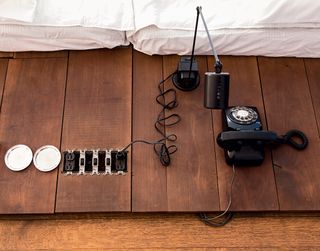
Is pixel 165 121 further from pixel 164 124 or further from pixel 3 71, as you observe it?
pixel 3 71

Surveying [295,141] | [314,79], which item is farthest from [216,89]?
[314,79]

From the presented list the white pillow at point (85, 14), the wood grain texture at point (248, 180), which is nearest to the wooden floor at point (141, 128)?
the wood grain texture at point (248, 180)

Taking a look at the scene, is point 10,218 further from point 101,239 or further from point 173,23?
point 173,23

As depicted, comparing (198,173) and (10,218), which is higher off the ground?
(198,173)

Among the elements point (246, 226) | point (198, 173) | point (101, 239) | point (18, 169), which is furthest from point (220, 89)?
point (18, 169)

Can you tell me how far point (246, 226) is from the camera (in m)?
1.20

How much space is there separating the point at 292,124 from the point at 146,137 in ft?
1.71

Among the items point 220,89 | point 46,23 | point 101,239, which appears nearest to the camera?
point 220,89

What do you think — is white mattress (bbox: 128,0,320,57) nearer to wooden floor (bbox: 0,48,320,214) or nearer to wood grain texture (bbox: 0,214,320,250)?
wooden floor (bbox: 0,48,320,214)

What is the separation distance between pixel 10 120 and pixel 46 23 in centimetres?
36

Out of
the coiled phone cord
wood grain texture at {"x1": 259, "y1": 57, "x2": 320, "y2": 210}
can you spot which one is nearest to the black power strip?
the coiled phone cord

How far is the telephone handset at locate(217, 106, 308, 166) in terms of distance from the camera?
1161 mm

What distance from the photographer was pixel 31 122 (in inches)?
51.5

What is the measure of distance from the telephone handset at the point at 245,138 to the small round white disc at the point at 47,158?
0.55m
